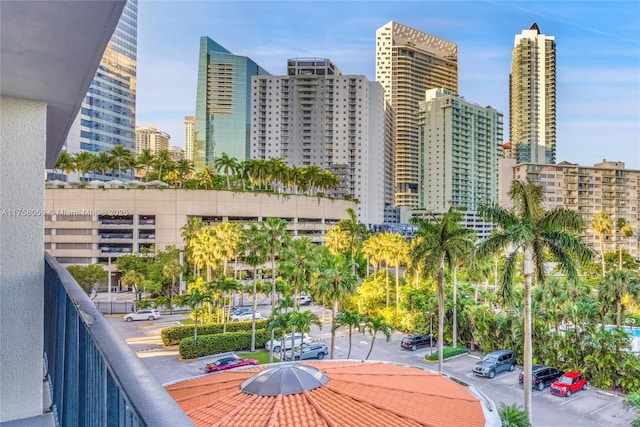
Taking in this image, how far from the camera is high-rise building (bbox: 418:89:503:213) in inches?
5017

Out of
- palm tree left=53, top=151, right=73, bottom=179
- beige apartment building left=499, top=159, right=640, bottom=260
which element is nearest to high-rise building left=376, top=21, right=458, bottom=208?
beige apartment building left=499, top=159, right=640, bottom=260

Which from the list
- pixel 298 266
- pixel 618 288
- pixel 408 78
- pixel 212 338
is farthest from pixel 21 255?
pixel 408 78

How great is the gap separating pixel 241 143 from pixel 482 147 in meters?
86.9

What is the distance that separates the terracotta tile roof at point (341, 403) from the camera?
10.2 m

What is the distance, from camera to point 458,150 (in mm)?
128000

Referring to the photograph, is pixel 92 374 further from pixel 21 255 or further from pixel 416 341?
pixel 416 341

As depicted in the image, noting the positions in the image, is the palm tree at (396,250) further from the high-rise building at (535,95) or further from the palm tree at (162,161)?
the high-rise building at (535,95)

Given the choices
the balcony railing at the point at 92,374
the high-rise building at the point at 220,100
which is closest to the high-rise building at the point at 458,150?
the high-rise building at the point at 220,100

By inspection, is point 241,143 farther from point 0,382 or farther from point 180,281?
point 0,382

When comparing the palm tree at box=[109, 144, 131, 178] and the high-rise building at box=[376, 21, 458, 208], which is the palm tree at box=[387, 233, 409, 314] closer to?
the palm tree at box=[109, 144, 131, 178]

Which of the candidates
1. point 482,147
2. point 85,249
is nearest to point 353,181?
point 482,147

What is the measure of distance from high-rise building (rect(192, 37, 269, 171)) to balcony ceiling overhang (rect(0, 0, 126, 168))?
167401mm

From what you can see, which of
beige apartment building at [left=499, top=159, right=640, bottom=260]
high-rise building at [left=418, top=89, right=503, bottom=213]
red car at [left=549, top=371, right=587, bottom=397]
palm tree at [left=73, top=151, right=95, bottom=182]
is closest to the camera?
red car at [left=549, top=371, right=587, bottom=397]

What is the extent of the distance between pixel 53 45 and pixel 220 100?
17473 centimetres
